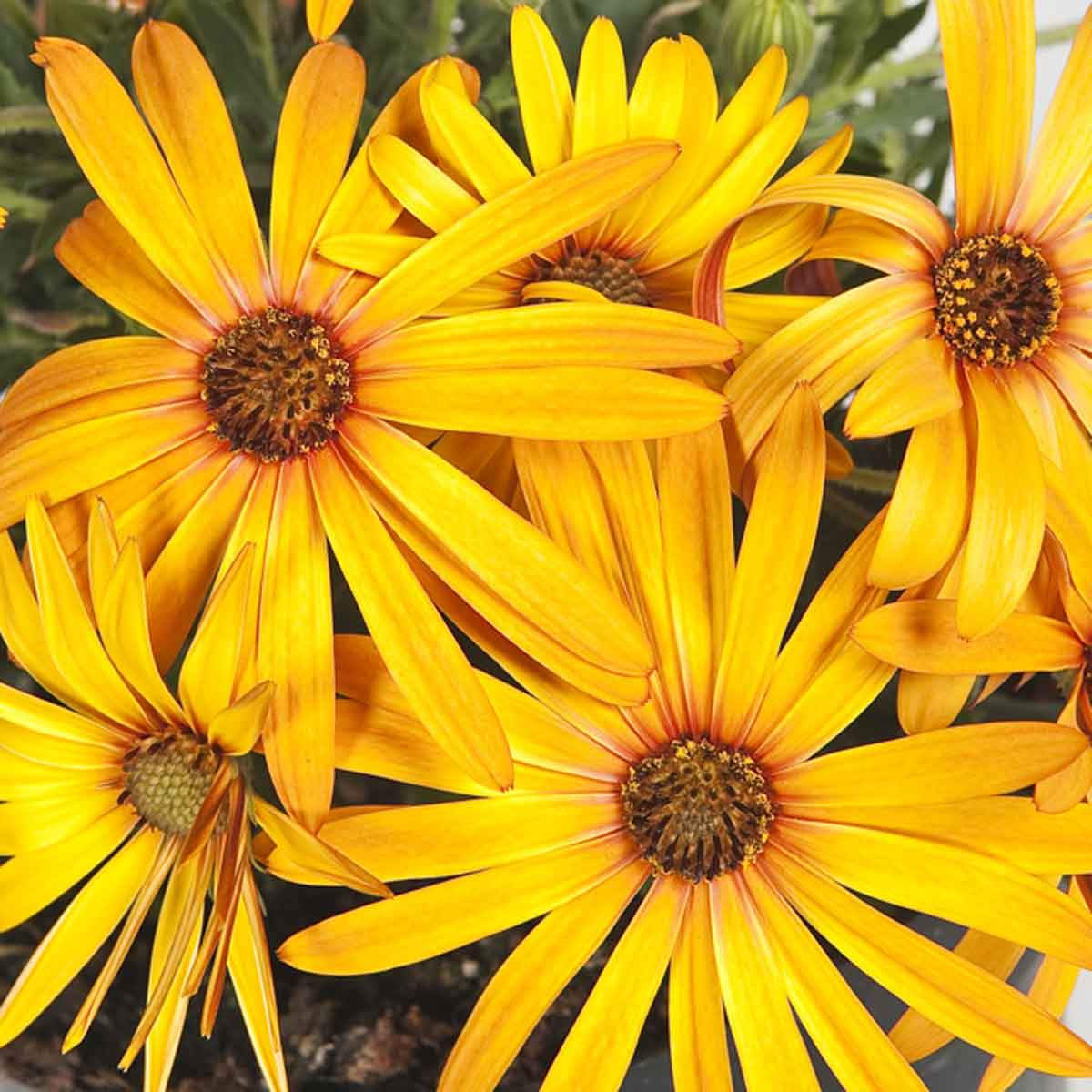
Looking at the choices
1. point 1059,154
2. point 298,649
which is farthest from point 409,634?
point 1059,154

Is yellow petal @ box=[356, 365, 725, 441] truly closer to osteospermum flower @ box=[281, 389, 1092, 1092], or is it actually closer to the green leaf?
osteospermum flower @ box=[281, 389, 1092, 1092]

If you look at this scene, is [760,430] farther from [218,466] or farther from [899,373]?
[218,466]

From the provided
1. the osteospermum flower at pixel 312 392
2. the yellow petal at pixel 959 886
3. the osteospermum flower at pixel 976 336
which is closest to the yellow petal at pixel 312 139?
the osteospermum flower at pixel 312 392

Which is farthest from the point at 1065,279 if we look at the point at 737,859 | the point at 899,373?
the point at 737,859

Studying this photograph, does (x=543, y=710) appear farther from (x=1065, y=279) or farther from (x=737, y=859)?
(x=1065, y=279)

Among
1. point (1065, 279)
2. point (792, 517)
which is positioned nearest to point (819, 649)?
point (792, 517)

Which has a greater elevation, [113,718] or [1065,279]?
[1065,279]
